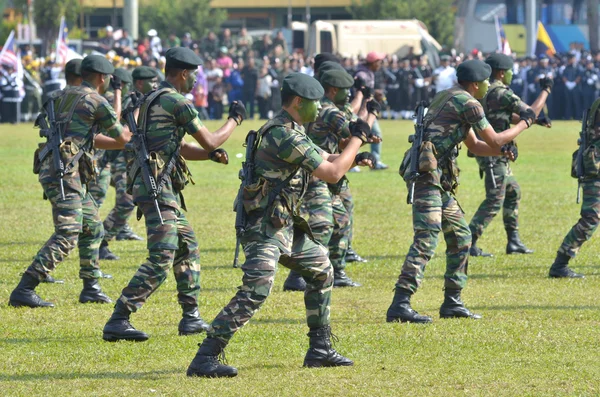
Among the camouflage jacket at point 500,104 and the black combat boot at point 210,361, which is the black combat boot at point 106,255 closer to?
the camouflage jacket at point 500,104

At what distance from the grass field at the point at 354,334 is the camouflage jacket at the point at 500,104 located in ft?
5.10

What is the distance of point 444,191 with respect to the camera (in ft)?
31.7

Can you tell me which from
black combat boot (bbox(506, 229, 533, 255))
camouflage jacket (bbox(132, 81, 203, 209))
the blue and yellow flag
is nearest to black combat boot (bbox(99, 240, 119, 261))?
black combat boot (bbox(506, 229, 533, 255))

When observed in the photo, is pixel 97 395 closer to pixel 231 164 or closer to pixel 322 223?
pixel 322 223

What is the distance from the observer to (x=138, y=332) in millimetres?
8844

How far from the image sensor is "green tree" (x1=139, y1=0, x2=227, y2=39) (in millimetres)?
63406

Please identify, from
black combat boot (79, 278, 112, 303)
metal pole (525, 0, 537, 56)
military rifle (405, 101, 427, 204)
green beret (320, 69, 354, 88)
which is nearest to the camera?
military rifle (405, 101, 427, 204)

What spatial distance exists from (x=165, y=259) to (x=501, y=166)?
566cm

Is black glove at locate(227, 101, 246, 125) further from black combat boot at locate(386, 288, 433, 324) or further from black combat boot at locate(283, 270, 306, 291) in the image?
black combat boot at locate(283, 270, 306, 291)

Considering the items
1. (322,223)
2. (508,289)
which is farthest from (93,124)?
(508,289)

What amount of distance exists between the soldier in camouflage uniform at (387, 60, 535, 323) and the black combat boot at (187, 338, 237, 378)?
2.40m

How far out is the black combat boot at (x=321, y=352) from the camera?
7957mm

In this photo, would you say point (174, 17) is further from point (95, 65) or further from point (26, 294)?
point (26, 294)

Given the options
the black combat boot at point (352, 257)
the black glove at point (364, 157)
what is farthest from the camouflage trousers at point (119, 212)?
the black glove at point (364, 157)
